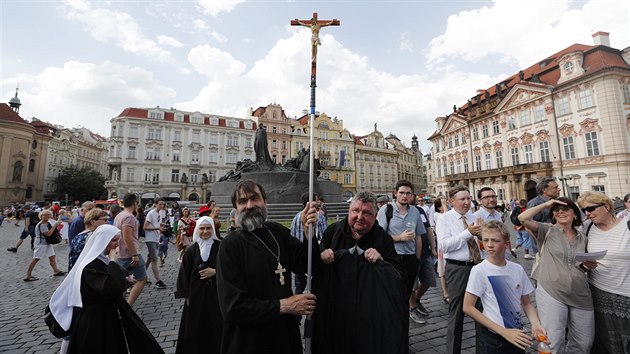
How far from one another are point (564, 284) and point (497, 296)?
0.83 meters

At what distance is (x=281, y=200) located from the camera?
47.6ft

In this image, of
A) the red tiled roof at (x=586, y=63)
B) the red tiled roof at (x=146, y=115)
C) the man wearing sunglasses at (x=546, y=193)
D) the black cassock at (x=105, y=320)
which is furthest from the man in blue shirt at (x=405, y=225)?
the red tiled roof at (x=146, y=115)

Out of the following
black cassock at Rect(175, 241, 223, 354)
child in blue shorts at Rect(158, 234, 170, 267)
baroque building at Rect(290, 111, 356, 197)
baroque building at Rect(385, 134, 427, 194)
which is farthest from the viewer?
baroque building at Rect(385, 134, 427, 194)

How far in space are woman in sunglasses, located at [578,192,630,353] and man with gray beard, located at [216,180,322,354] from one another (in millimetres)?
2670

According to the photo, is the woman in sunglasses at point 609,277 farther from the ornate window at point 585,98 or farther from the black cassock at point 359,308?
the ornate window at point 585,98

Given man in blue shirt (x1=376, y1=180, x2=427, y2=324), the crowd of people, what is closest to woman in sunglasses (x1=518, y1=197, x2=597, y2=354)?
the crowd of people

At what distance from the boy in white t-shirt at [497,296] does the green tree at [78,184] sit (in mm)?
66754

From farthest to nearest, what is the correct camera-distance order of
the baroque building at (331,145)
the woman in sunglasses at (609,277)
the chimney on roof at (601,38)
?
1. the baroque building at (331,145)
2. the chimney on roof at (601,38)
3. the woman in sunglasses at (609,277)

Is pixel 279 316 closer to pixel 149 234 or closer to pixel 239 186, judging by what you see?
pixel 239 186

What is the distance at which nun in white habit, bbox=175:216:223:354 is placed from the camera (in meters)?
2.82

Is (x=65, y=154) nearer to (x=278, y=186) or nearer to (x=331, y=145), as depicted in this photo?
(x=331, y=145)

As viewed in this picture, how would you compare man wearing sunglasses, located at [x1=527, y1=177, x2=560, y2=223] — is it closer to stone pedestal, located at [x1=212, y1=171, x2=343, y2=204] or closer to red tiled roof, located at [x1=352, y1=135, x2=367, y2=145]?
stone pedestal, located at [x1=212, y1=171, x2=343, y2=204]

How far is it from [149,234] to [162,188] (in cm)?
4437

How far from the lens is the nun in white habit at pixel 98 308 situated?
7.99 ft
